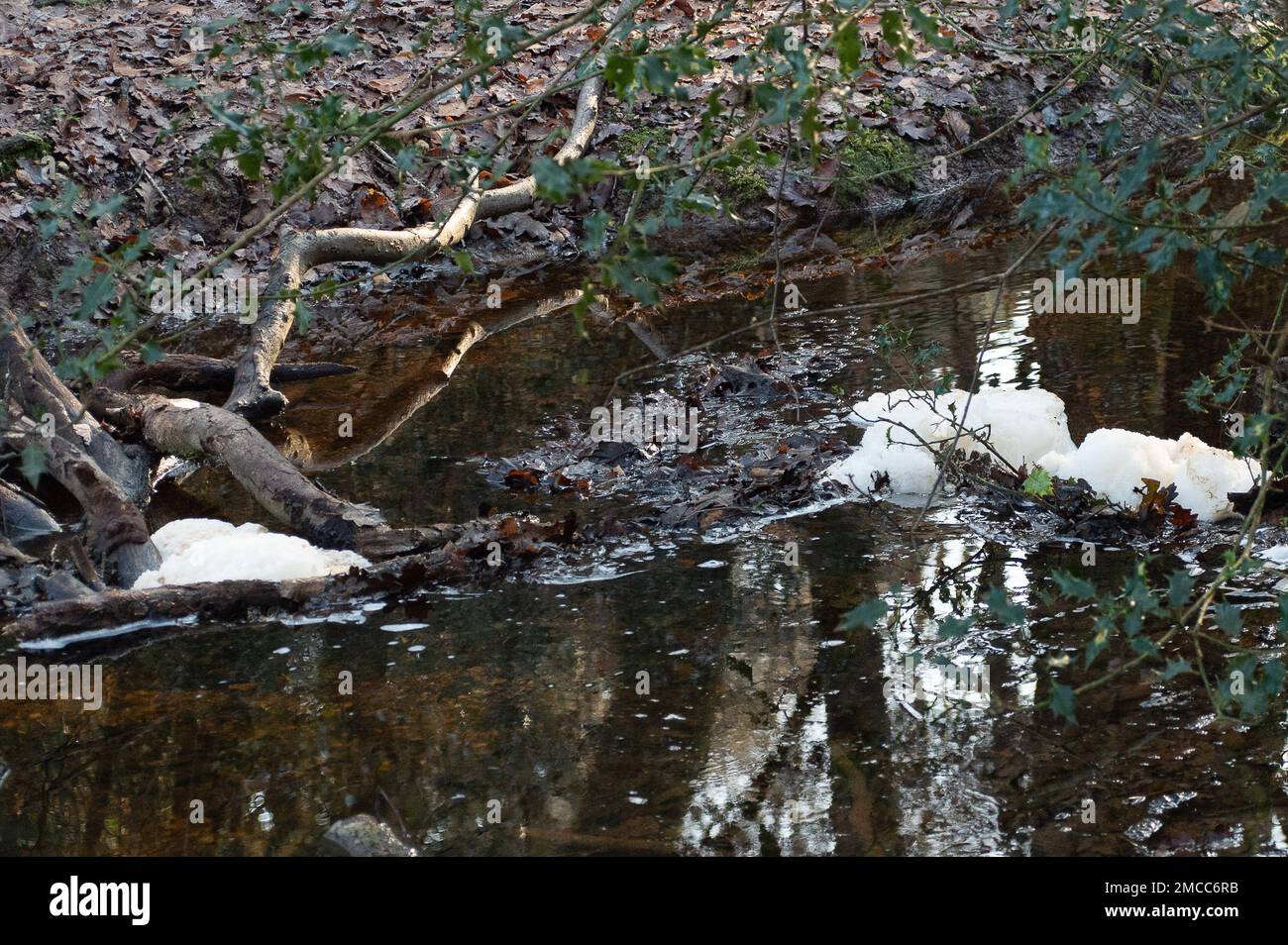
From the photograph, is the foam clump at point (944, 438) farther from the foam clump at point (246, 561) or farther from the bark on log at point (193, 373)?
the bark on log at point (193, 373)

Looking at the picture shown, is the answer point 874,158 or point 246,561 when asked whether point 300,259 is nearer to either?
point 246,561

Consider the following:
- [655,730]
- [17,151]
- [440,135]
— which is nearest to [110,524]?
[655,730]

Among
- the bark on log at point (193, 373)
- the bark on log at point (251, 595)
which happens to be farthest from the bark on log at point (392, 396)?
the bark on log at point (251, 595)

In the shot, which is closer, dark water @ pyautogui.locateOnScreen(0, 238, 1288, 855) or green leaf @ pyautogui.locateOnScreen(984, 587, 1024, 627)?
green leaf @ pyautogui.locateOnScreen(984, 587, 1024, 627)

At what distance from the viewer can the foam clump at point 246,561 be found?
458 centimetres

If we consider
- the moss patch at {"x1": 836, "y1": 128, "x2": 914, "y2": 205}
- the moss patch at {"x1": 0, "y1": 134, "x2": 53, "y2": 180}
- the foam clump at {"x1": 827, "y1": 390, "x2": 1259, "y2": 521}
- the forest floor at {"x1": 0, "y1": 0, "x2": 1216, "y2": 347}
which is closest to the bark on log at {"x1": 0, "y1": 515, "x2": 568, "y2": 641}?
the foam clump at {"x1": 827, "y1": 390, "x2": 1259, "y2": 521}

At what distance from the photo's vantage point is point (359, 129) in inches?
110

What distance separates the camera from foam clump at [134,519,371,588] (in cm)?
458

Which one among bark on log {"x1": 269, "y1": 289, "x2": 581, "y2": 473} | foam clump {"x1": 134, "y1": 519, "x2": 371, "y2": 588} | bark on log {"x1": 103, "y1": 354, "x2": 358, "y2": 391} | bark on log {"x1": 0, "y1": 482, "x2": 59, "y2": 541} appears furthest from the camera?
bark on log {"x1": 103, "y1": 354, "x2": 358, "y2": 391}

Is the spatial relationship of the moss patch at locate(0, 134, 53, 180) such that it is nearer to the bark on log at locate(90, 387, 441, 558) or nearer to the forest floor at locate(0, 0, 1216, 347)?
the forest floor at locate(0, 0, 1216, 347)

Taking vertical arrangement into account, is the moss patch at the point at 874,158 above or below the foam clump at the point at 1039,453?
above

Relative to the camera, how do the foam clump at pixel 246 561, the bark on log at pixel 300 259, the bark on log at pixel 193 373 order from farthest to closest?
the bark on log at pixel 193 373 < the bark on log at pixel 300 259 < the foam clump at pixel 246 561

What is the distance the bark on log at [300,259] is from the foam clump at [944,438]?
7.17 feet

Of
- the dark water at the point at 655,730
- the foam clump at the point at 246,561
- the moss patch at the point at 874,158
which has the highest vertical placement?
the moss patch at the point at 874,158
